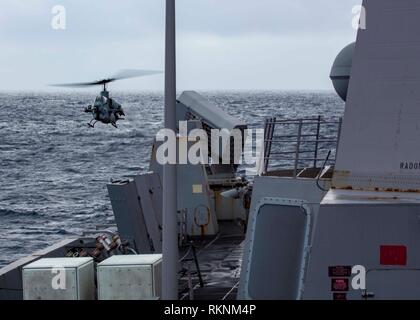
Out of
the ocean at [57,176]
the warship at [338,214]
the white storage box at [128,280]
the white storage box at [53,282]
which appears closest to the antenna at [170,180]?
the warship at [338,214]

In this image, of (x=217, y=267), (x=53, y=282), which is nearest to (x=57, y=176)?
(x=217, y=267)

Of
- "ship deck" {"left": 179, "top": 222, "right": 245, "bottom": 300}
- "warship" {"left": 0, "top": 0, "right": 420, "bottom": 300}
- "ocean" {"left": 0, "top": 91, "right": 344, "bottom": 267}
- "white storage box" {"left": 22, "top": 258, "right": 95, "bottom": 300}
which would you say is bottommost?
"ocean" {"left": 0, "top": 91, "right": 344, "bottom": 267}

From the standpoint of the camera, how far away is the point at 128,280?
12.9 metres

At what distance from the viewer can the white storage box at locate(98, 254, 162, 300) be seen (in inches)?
504

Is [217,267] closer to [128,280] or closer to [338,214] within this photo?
[128,280]

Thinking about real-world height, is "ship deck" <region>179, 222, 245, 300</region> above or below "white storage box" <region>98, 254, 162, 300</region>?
below

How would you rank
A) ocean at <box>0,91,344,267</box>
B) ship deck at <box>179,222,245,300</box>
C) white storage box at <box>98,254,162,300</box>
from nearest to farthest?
1. white storage box at <box>98,254,162,300</box>
2. ship deck at <box>179,222,245,300</box>
3. ocean at <box>0,91,344,267</box>

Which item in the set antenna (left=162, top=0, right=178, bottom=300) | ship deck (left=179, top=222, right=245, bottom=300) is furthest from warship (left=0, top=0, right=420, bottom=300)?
ship deck (left=179, top=222, right=245, bottom=300)

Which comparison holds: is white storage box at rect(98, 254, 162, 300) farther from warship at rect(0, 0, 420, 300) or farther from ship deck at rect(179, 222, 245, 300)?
ship deck at rect(179, 222, 245, 300)

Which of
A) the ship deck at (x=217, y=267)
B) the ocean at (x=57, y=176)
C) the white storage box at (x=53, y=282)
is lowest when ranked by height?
the ocean at (x=57, y=176)

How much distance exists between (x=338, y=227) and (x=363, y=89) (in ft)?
6.27

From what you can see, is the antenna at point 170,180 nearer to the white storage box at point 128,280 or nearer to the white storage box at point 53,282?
the white storage box at point 128,280

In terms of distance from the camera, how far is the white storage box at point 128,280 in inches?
504
